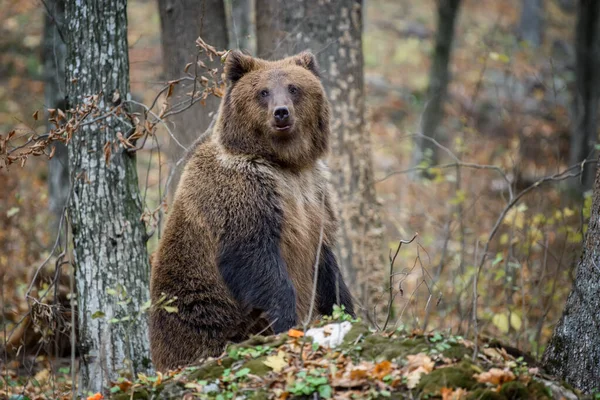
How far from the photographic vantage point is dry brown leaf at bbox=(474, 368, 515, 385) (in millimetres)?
3648

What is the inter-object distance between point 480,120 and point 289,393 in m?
17.0

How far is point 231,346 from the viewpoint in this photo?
431cm

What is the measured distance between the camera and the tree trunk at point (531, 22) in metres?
23.6

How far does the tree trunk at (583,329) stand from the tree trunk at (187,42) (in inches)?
180

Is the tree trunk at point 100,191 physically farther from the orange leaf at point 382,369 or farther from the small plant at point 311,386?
the orange leaf at point 382,369

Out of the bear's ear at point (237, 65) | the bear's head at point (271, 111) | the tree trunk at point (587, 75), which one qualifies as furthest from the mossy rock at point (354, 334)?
the tree trunk at point (587, 75)

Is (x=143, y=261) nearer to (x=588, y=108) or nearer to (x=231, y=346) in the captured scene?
(x=231, y=346)

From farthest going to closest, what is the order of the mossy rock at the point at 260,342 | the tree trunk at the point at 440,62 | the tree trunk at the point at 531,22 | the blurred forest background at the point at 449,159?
1. the tree trunk at the point at 531,22
2. the tree trunk at the point at 440,62
3. the blurred forest background at the point at 449,159
4. the mossy rock at the point at 260,342

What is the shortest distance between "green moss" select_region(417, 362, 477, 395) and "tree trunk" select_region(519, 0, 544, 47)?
21893 millimetres

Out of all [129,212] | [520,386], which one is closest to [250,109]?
[129,212]

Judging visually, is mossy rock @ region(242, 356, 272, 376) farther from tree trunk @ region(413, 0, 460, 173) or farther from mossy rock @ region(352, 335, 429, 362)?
tree trunk @ region(413, 0, 460, 173)

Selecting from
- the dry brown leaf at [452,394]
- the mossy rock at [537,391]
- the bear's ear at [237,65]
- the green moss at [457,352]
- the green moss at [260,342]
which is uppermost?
the bear's ear at [237,65]

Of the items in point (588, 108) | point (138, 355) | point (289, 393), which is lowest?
point (138, 355)

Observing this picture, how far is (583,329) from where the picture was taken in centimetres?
451
